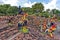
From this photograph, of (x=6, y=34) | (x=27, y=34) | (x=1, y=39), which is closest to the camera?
(x=1, y=39)

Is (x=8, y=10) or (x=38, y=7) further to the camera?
(x=38, y=7)

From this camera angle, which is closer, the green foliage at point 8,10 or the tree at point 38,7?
the green foliage at point 8,10

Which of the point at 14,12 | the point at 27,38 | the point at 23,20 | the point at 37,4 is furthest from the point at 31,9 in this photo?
the point at 27,38

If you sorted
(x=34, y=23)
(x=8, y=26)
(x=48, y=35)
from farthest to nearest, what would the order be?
(x=34, y=23)
(x=48, y=35)
(x=8, y=26)

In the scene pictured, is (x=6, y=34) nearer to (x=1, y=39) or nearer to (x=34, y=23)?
(x=1, y=39)

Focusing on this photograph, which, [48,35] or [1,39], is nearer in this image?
[1,39]

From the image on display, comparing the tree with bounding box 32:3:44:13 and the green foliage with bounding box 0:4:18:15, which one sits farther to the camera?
the tree with bounding box 32:3:44:13

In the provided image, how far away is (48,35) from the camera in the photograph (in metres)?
3.62

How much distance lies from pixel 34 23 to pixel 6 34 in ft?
4.44

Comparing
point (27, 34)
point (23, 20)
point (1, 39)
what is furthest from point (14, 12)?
point (1, 39)

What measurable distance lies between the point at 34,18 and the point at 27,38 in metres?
1.44

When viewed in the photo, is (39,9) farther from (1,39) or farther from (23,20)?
(1,39)

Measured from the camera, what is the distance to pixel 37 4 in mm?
4832

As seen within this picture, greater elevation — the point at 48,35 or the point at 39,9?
the point at 39,9
